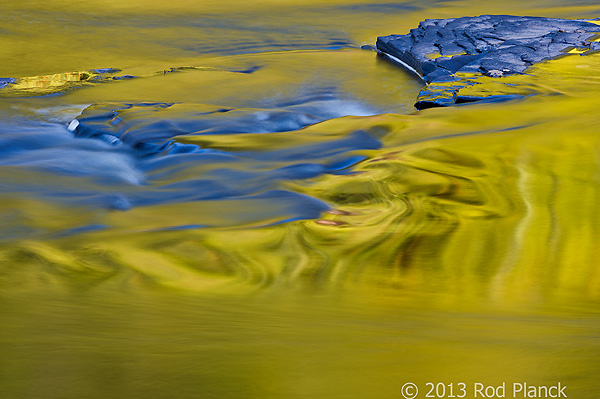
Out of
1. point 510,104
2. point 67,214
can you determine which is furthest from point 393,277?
point 510,104

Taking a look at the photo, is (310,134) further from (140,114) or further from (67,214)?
(67,214)

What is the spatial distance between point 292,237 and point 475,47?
9.54 feet

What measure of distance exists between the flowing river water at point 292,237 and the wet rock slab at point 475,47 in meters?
0.18

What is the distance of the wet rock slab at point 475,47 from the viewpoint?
11.3ft

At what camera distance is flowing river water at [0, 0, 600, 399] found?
3.13 feet

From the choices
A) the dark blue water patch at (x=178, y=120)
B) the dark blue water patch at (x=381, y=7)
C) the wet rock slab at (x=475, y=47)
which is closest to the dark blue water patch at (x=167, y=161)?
the dark blue water patch at (x=178, y=120)

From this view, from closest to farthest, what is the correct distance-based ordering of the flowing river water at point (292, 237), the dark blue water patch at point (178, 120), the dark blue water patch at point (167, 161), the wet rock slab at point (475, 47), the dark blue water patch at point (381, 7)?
the flowing river water at point (292, 237) < the dark blue water patch at point (167, 161) < the dark blue water patch at point (178, 120) < the wet rock slab at point (475, 47) < the dark blue water patch at point (381, 7)

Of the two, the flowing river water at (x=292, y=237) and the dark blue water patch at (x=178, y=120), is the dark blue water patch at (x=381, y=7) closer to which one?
the flowing river water at (x=292, y=237)

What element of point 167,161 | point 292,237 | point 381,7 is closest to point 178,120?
point 167,161

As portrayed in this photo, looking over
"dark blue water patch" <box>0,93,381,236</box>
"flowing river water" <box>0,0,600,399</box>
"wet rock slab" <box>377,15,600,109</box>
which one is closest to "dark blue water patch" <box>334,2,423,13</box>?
"wet rock slab" <box>377,15,600,109</box>

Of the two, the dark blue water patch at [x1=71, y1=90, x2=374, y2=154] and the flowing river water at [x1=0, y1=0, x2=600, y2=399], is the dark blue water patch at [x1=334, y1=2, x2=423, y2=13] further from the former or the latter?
the dark blue water patch at [x1=71, y1=90, x2=374, y2=154]

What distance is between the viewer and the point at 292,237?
161 cm

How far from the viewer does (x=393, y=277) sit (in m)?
1.36

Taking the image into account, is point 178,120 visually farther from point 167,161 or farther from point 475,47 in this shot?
point 475,47
